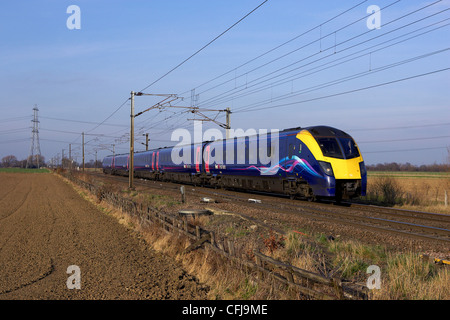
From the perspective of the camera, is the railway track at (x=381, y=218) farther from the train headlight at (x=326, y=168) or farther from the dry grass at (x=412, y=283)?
the dry grass at (x=412, y=283)

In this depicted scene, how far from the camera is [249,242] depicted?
918 centimetres

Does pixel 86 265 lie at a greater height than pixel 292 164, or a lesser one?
lesser

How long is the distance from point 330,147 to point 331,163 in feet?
2.92

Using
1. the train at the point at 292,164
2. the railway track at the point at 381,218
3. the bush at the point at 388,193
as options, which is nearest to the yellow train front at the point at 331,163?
the train at the point at 292,164

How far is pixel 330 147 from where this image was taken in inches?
669

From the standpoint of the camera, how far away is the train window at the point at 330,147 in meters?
16.7

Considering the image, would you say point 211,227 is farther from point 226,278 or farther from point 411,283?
point 411,283

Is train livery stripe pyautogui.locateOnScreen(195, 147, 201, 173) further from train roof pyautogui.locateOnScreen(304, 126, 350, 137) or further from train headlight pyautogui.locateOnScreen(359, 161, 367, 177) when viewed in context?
train headlight pyautogui.locateOnScreen(359, 161, 367, 177)

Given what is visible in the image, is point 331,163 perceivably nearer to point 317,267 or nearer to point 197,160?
point 317,267

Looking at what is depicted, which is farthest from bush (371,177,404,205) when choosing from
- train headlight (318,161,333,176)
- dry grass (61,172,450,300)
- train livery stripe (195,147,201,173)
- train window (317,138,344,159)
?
train livery stripe (195,147,201,173)

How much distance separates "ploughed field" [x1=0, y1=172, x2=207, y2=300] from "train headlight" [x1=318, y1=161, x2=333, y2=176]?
822 cm

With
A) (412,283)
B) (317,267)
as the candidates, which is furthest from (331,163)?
(412,283)

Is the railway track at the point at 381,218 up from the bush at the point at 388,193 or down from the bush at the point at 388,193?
down

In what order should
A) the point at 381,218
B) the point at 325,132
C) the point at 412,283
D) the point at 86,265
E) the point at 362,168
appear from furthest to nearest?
the point at 325,132
the point at 362,168
the point at 381,218
the point at 86,265
the point at 412,283
